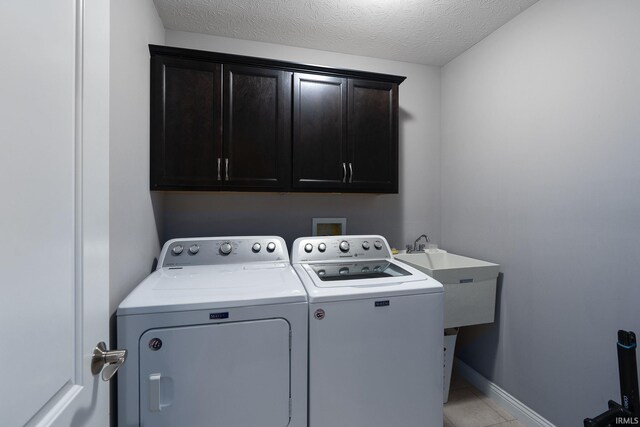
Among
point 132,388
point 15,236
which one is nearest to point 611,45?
point 15,236

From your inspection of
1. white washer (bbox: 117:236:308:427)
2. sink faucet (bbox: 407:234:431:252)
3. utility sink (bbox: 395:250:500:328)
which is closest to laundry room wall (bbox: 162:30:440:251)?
sink faucet (bbox: 407:234:431:252)

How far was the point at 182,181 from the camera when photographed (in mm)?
1724

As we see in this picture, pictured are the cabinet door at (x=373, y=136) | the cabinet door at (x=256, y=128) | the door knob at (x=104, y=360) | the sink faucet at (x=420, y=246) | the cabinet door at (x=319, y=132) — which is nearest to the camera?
the door knob at (x=104, y=360)

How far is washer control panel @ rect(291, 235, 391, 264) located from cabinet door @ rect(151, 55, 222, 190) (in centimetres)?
69

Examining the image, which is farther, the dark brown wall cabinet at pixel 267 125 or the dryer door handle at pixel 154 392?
the dark brown wall cabinet at pixel 267 125

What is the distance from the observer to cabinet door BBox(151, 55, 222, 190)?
1667 millimetres

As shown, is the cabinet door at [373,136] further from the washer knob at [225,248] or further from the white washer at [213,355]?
the white washer at [213,355]

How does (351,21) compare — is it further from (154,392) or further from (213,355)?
(154,392)

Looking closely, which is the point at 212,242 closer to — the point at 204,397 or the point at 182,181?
the point at 182,181

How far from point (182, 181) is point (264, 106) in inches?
27.4

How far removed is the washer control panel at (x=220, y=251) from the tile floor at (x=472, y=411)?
1510 mm

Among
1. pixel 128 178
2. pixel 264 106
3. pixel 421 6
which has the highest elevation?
pixel 421 6

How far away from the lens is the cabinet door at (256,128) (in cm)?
179

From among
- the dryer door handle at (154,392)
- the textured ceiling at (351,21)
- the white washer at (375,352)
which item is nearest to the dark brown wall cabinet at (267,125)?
the textured ceiling at (351,21)
